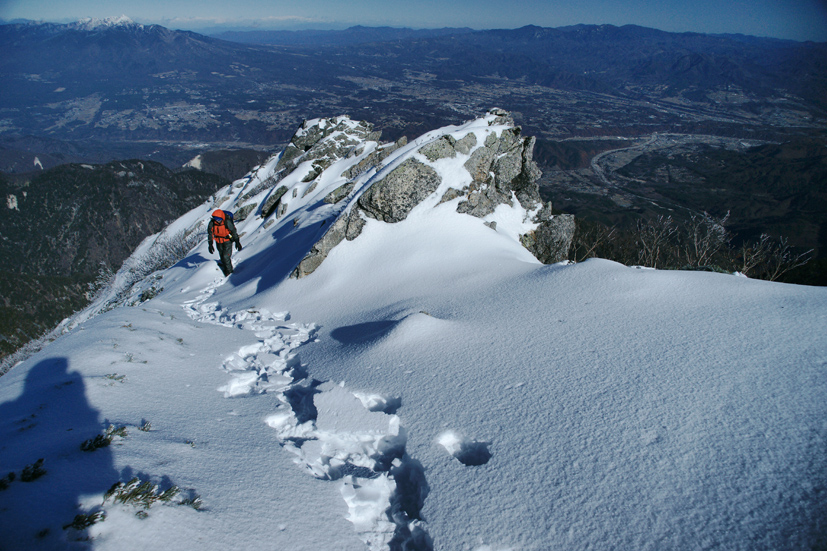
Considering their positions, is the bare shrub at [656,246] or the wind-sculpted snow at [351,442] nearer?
the wind-sculpted snow at [351,442]

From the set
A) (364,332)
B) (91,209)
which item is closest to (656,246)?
(364,332)

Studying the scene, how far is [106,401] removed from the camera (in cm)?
537

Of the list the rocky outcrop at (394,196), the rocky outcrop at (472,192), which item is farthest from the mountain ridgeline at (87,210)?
the rocky outcrop at (394,196)

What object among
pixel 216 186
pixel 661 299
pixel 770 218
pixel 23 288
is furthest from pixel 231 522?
pixel 216 186

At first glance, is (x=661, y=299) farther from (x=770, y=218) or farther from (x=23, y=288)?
(x=770, y=218)

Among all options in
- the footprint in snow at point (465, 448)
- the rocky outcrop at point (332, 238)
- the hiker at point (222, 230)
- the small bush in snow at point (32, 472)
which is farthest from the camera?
the hiker at point (222, 230)

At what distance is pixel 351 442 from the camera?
5156mm

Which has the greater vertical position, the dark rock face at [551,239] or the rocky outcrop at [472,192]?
the rocky outcrop at [472,192]

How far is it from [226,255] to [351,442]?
14207mm

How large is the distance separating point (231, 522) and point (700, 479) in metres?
4.94

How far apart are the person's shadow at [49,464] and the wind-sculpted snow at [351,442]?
2.03m

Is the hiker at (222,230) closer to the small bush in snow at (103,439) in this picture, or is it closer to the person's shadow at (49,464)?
the person's shadow at (49,464)

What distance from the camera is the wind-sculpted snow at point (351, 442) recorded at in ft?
13.2

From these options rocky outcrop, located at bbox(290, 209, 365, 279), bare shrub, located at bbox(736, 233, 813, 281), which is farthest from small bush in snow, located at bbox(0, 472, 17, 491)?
bare shrub, located at bbox(736, 233, 813, 281)
